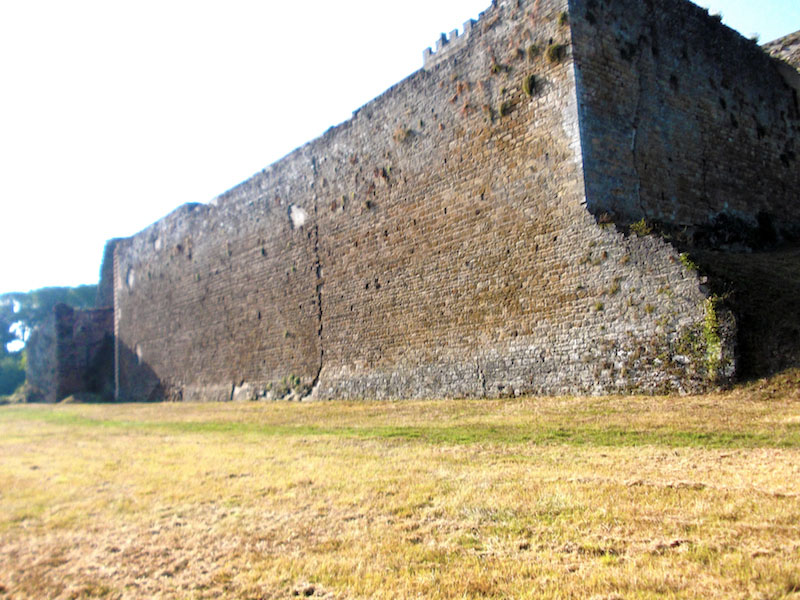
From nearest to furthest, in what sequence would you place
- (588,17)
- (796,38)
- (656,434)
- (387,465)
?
(387,465), (656,434), (588,17), (796,38)

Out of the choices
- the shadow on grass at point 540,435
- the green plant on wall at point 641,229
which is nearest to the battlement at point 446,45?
the green plant on wall at point 641,229

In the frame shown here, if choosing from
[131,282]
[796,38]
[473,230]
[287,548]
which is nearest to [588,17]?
[473,230]

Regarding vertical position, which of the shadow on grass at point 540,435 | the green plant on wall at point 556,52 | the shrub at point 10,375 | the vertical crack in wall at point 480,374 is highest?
the green plant on wall at point 556,52

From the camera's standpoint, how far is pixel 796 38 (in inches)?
551

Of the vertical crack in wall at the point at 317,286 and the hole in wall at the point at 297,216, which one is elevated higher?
the hole in wall at the point at 297,216

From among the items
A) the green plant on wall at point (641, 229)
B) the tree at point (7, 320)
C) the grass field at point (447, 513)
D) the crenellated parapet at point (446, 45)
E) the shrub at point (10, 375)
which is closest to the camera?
the grass field at point (447, 513)

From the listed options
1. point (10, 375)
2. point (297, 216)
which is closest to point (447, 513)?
point (297, 216)

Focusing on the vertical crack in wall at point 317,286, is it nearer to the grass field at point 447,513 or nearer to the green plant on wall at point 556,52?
the green plant on wall at point 556,52

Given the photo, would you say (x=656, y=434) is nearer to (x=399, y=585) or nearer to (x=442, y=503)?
(x=442, y=503)

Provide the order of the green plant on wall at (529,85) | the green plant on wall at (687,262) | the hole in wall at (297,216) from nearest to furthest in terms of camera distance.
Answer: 1. the green plant on wall at (687,262)
2. the green plant on wall at (529,85)
3. the hole in wall at (297,216)

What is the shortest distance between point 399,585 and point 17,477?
189 inches

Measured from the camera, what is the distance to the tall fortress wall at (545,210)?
901cm

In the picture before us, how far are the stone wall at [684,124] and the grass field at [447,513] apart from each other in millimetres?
3909

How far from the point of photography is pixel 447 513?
4012mm
